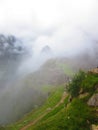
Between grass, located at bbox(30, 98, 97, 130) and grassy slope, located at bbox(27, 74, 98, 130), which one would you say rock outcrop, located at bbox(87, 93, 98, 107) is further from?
grass, located at bbox(30, 98, 97, 130)

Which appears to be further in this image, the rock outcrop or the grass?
the rock outcrop

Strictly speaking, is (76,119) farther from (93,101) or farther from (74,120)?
(93,101)

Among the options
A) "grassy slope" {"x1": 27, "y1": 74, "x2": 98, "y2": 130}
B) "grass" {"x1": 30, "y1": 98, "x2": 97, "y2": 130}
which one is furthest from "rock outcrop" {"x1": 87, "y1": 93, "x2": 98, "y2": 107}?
"grass" {"x1": 30, "y1": 98, "x2": 97, "y2": 130}

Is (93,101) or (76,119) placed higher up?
(93,101)

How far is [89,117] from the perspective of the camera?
14562 centimetres

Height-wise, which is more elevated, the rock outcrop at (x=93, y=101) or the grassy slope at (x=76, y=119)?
the rock outcrop at (x=93, y=101)

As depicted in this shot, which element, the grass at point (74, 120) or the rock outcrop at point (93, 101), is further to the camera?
the rock outcrop at point (93, 101)

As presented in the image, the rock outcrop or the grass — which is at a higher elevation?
the rock outcrop

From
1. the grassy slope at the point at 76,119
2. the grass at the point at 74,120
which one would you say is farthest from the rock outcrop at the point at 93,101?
the grass at the point at 74,120

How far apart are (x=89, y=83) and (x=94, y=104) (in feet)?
85.3

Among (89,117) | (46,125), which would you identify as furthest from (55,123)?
Answer: (89,117)

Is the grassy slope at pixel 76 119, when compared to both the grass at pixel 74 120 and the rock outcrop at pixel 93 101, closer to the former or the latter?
the grass at pixel 74 120

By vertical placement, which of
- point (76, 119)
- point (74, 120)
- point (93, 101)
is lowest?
point (74, 120)

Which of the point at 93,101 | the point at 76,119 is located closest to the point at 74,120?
the point at 76,119
